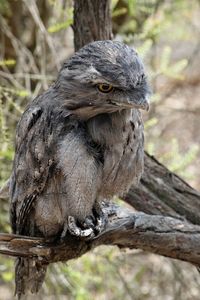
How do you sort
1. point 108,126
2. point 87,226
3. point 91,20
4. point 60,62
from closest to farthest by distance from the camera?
point 108,126 < point 87,226 < point 91,20 < point 60,62

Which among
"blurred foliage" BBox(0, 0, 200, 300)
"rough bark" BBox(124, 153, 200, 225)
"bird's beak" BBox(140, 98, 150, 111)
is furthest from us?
"blurred foliage" BBox(0, 0, 200, 300)

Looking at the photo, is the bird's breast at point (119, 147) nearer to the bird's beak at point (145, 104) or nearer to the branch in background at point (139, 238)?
the branch in background at point (139, 238)

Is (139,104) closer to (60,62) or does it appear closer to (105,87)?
(105,87)

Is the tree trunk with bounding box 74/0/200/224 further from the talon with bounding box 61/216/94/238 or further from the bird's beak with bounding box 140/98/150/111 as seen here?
the bird's beak with bounding box 140/98/150/111

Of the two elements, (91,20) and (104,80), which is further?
(91,20)

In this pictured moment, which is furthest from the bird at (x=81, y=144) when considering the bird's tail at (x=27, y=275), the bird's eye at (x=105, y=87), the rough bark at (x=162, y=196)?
the rough bark at (x=162, y=196)

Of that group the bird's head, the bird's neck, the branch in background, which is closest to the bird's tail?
the branch in background

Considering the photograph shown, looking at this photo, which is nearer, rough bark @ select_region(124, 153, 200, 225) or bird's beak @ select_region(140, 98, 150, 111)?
bird's beak @ select_region(140, 98, 150, 111)

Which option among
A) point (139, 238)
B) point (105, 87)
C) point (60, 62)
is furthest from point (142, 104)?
point (60, 62)

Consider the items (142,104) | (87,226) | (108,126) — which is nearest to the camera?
(142,104)
